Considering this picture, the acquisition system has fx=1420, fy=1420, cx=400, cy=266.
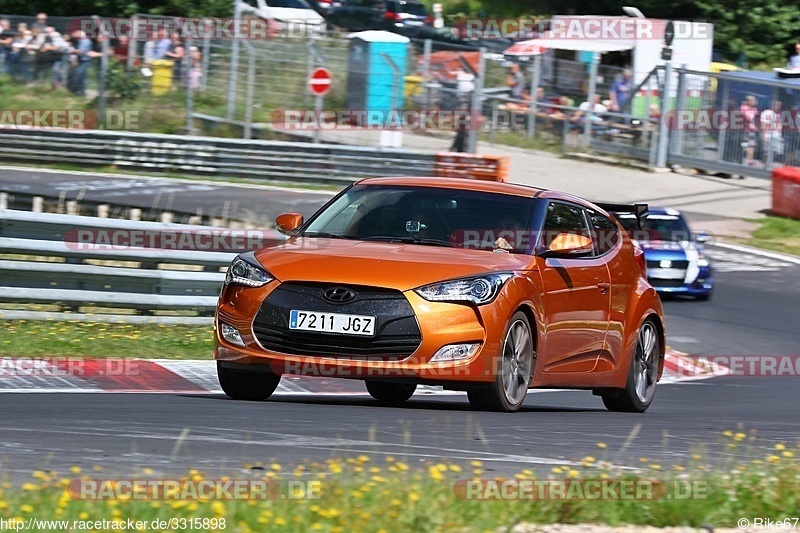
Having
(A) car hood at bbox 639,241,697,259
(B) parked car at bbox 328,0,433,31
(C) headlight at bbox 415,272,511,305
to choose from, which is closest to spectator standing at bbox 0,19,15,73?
(B) parked car at bbox 328,0,433,31

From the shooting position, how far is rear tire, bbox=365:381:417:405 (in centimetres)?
955

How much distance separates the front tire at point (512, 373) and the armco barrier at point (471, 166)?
16847 mm

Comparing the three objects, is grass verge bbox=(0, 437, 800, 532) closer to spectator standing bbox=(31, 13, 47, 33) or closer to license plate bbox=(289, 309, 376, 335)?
license plate bbox=(289, 309, 376, 335)

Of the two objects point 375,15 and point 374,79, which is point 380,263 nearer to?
point 374,79

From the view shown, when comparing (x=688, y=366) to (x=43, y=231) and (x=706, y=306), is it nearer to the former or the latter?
(x=706, y=306)

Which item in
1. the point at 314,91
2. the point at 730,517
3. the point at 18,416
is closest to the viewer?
the point at 730,517

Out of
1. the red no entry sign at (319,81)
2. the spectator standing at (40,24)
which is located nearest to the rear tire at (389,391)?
the red no entry sign at (319,81)

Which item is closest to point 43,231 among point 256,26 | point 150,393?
point 150,393

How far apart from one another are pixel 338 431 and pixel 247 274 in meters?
1.60

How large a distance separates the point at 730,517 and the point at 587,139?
2680 centimetres

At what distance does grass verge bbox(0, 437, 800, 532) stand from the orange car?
76.3 inches

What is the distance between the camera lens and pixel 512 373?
8.25m

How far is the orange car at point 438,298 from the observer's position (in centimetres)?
784

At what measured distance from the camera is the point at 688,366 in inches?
572
